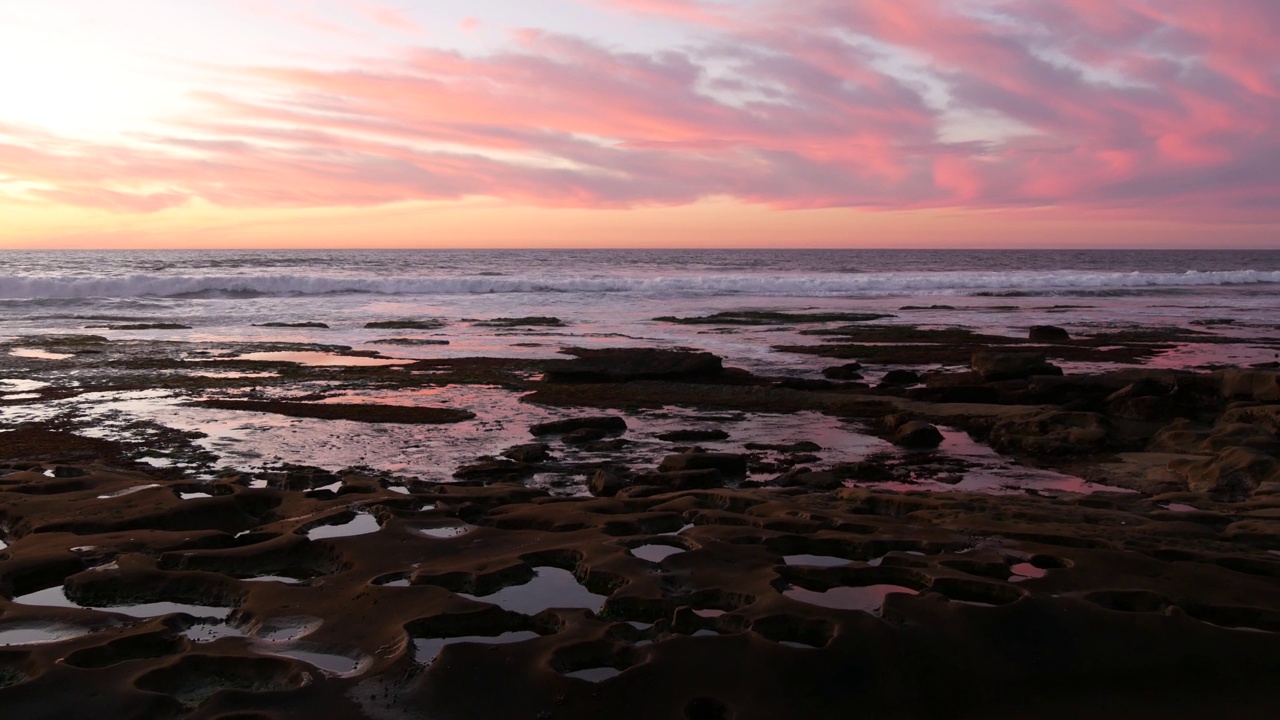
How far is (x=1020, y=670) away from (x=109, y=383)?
1639 centimetres

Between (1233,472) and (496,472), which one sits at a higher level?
(1233,472)

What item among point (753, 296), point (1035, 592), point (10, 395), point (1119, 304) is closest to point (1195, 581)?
point (1035, 592)

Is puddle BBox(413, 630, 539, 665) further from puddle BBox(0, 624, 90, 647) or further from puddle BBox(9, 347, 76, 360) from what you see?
puddle BBox(9, 347, 76, 360)

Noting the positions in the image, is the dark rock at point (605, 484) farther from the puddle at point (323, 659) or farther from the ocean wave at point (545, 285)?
the ocean wave at point (545, 285)

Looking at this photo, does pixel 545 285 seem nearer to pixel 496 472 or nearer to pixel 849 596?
pixel 496 472

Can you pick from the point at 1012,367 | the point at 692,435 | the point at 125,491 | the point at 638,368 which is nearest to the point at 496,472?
the point at 692,435

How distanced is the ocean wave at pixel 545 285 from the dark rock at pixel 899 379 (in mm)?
33796

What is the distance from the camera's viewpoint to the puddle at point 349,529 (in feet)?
22.6

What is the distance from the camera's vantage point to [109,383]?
640 inches

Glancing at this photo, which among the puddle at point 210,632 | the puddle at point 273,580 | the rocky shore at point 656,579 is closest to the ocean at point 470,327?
the rocky shore at point 656,579

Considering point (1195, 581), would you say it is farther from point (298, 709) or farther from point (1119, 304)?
point (1119, 304)

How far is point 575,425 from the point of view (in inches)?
479

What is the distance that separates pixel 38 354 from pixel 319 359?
654cm

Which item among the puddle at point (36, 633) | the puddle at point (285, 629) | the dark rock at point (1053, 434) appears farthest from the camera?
the dark rock at point (1053, 434)
